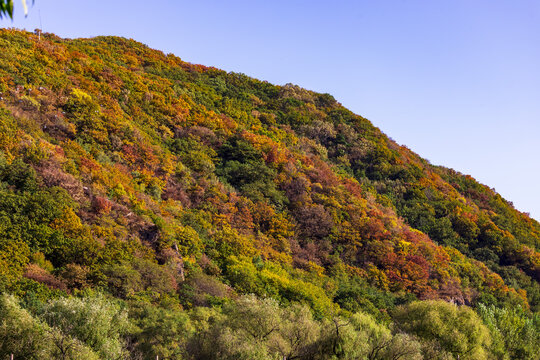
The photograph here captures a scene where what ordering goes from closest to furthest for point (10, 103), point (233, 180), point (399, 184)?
point (10, 103) < point (233, 180) < point (399, 184)

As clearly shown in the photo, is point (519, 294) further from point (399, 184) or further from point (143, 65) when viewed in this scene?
point (143, 65)

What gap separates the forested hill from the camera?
26156 mm

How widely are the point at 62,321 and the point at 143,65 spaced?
190ft

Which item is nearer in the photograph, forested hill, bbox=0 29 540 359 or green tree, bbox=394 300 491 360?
forested hill, bbox=0 29 540 359

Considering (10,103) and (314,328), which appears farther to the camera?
(10,103)

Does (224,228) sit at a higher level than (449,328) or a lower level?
higher

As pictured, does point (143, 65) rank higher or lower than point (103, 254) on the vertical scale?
higher

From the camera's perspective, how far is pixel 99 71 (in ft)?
187

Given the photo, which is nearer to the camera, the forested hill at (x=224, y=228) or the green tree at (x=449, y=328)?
the forested hill at (x=224, y=228)

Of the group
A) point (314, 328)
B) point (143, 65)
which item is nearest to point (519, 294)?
point (314, 328)

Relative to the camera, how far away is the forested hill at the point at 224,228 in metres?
26.2

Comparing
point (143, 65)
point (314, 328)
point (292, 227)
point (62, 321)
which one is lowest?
point (62, 321)

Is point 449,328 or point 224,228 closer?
point 449,328

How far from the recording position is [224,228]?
44.8m
